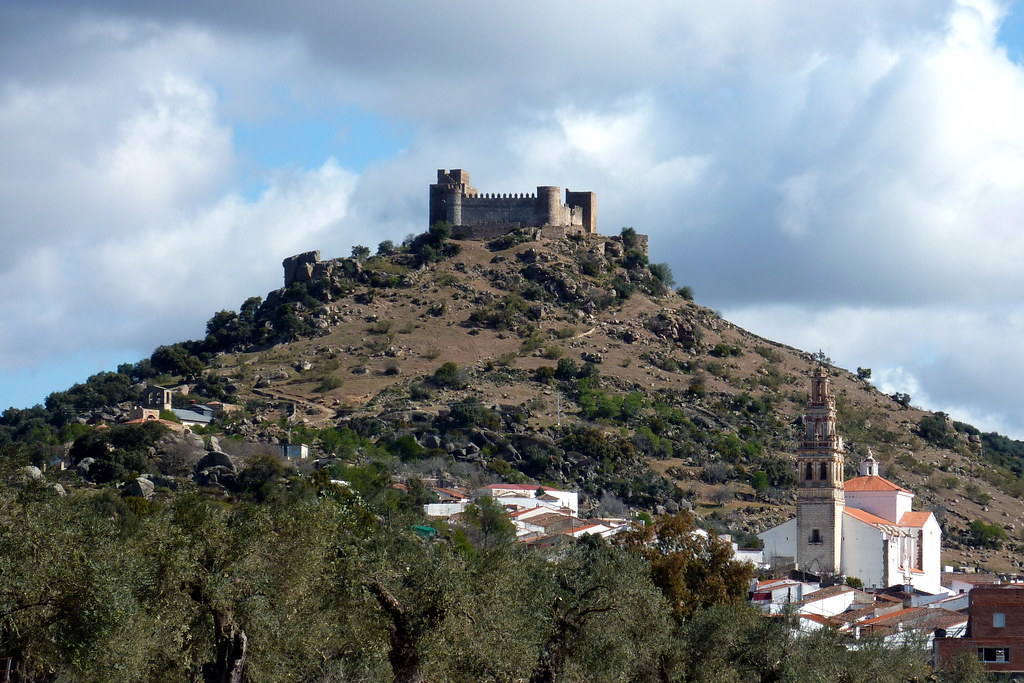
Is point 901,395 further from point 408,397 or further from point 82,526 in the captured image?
point 82,526

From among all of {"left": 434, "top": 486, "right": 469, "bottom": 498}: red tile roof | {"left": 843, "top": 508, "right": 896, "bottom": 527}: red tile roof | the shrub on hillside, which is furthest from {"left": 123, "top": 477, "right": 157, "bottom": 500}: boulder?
the shrub on hillside

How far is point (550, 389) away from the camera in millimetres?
136875

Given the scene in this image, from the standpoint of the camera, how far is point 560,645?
51812 mm

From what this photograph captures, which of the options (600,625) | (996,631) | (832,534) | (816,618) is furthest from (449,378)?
(600,625)

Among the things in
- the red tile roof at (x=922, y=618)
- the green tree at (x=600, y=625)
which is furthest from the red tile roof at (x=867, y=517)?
the green tree at (x=600, y=625)

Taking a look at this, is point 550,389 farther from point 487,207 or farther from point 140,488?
point 140,488

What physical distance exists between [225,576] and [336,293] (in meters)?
107

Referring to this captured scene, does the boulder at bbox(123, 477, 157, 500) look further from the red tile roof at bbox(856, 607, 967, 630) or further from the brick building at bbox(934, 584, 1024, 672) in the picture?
the brick building at bbox(934, 584, 1024, 672)

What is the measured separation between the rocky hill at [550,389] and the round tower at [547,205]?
2.00 m

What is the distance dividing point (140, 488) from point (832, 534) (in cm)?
3721

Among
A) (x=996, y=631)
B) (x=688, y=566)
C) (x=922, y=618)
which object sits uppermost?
(x=688, y=566)

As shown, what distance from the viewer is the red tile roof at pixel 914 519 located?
108 m

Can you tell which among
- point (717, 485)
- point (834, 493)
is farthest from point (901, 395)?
point (834, 493)

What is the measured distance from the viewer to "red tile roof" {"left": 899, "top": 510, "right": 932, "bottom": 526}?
107688 mm
